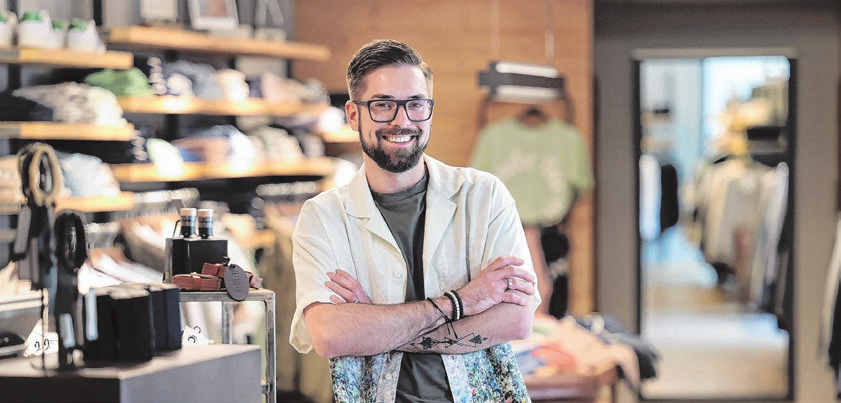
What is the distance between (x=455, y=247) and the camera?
9.45 feet

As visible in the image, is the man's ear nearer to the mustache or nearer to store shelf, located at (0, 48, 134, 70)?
the mustache

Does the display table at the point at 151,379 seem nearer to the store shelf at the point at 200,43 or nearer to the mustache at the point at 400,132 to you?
the mustache at the point at 400,132

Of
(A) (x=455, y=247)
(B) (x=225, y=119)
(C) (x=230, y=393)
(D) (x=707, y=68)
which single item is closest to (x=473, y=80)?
A: (B) (x=225, y=119)

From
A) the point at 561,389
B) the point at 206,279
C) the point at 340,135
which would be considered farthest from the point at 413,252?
the point at 340,135

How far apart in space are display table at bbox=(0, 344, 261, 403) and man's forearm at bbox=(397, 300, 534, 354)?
475 mm

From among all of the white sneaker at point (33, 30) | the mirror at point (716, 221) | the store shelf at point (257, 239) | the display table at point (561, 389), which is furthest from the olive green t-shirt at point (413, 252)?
the mirror at point (716, 221)

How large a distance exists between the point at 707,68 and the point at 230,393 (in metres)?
6.71

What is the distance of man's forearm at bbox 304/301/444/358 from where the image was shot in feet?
8.95

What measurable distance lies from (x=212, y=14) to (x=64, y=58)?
1.41 m

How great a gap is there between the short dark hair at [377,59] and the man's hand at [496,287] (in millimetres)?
496

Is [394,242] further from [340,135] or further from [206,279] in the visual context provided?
[340,135]

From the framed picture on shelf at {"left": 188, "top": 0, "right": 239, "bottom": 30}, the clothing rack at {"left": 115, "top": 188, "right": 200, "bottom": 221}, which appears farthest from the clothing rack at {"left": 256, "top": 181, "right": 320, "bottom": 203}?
the framed picture on shelf at {"left": 188, "top": 0, "right": 239, "bottom": 30}

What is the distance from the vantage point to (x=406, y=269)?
2838 millimetres

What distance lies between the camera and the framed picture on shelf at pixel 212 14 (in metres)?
5.93
